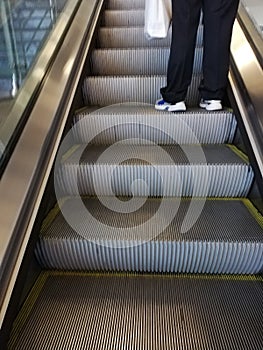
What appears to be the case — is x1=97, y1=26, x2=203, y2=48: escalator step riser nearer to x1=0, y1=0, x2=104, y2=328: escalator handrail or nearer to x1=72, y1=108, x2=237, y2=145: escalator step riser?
x1=0, y1=0, x2=104, y2=328: escalator handrail

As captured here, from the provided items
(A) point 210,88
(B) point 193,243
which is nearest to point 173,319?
(B) point 193,243

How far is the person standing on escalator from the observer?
1895 millimetres

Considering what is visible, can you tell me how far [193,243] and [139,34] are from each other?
1987 millimetres

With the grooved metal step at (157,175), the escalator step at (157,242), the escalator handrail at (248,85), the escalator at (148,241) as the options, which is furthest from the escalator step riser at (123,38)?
the escalator step at (157,242)

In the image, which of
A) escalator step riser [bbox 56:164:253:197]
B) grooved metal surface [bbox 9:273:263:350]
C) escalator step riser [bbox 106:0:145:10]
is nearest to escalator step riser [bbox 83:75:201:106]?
escalator step riser [bbox 56:164:253:197]

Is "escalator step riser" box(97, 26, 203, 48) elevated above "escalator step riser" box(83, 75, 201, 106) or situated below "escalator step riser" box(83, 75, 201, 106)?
above

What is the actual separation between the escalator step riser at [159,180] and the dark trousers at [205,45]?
1.83 feet

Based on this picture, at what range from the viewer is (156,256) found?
1385 millimetres

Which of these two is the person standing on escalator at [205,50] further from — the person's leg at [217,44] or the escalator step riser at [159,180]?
the escalator step riser at [159,180]

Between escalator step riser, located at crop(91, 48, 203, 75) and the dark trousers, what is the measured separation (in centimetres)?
49

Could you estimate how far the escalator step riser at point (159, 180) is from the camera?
1634 mm

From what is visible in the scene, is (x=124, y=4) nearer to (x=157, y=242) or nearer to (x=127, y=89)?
(x=127, y=89)

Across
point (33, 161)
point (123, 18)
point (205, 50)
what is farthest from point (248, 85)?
point (123, 18)

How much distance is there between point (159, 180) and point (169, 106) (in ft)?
1.81
